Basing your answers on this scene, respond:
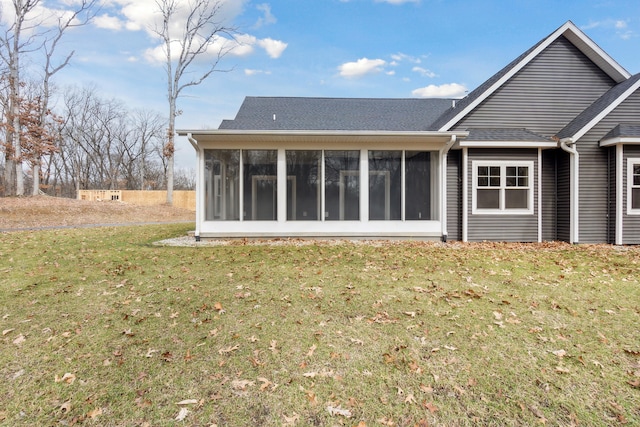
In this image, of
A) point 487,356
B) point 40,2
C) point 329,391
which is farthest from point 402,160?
point 40,2

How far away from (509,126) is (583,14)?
7.24 meters

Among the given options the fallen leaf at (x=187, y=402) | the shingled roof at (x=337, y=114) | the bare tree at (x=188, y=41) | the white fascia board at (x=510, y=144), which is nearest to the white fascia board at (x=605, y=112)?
the white fascia board at (x=510, y=144)

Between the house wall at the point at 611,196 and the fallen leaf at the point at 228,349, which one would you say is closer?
the fallen leaf at the point at 228,349

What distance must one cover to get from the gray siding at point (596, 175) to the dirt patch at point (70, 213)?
1910 cm

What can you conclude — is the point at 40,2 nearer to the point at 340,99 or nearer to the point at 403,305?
the point at 340,99

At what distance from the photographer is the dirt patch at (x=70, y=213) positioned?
15222 millimetres

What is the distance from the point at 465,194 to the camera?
984 cm

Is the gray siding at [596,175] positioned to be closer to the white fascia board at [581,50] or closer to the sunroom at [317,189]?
the white fascia board at [581,50]

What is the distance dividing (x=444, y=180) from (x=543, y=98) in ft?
13.4

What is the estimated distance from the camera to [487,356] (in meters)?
3.18

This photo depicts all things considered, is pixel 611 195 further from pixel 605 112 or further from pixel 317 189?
pixel 317 189

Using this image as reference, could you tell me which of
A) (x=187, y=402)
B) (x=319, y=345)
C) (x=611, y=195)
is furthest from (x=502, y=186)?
(x=187, y=402)

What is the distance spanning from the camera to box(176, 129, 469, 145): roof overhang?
30.0ft

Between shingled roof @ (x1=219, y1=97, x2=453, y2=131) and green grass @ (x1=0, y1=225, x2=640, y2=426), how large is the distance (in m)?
7.63
